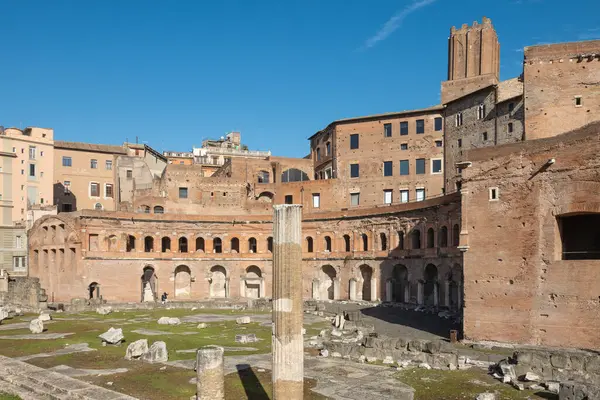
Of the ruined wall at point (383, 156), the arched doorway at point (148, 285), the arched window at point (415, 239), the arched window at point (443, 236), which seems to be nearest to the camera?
the arched window at point (443, 236)

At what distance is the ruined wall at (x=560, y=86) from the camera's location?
112 feet

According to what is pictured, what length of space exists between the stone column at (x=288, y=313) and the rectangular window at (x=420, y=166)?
3785 centimetres

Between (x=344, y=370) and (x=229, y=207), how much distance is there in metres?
36.1

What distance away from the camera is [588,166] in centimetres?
2023

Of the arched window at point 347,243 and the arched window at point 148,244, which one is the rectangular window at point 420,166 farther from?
the arched window at point 148,244

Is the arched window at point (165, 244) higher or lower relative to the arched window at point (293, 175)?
lower

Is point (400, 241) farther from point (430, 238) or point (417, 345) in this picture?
point (417, 345)

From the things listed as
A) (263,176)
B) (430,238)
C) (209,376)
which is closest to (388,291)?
(430,238)

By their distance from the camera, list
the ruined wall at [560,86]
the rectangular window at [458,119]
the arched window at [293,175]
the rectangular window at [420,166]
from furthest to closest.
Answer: the arched window at [293,175]
the rectangular window at [420,166]
the rectangular window at [458,119]
the ruined wall at [560,86]

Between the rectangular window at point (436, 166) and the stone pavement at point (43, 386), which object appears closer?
the stone pavement at point (43, 386)

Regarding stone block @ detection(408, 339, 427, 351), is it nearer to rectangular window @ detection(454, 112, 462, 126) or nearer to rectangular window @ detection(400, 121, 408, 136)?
rectangular window @ detection(454, 112, 462, 126)

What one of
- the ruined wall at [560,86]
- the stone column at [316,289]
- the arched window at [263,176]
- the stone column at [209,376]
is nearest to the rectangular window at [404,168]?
the stone column at [316,289]

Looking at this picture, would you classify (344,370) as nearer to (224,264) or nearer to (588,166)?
(588,166)

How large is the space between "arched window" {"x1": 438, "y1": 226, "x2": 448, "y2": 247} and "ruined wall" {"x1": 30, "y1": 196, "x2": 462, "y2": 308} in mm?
947
